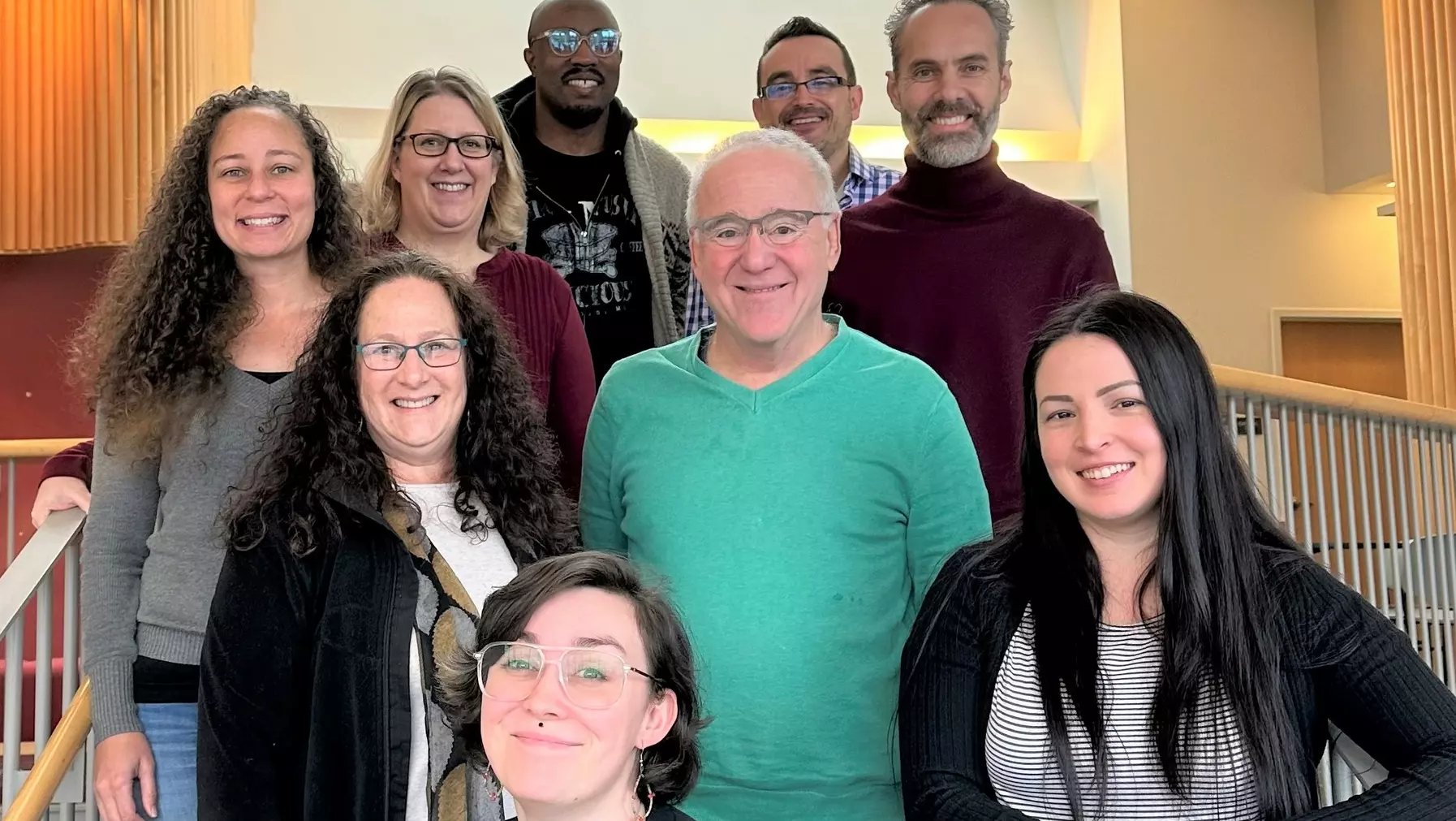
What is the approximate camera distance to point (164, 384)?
→ 2232mm

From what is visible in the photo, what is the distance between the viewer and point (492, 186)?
293 cm

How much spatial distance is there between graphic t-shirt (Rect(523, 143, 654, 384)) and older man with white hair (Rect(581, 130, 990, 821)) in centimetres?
96

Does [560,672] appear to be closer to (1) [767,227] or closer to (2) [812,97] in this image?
(1) [767,227]

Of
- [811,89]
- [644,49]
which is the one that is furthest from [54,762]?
[644,49]

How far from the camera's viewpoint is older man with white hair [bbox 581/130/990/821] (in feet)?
6.58

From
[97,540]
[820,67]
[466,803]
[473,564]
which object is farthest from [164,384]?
[820,67]

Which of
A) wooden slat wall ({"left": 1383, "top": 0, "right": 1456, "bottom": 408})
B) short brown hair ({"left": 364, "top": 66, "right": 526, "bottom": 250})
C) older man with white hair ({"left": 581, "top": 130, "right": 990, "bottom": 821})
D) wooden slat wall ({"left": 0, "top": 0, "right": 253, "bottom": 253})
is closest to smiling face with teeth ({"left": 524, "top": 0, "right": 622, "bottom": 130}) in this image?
short brown hair ({"left": 364, "top": 66, "right": 526, "bottom": 250})

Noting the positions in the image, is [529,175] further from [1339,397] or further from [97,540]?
[1339,397]

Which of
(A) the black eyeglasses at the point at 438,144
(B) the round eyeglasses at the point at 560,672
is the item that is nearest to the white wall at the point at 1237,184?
(A) the black eyeglasses at the point at 438,144

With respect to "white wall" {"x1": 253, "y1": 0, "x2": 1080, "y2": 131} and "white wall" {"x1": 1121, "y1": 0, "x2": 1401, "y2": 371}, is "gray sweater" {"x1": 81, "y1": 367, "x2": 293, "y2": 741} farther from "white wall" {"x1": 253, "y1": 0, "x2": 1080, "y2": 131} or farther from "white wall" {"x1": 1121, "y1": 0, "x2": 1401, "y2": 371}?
"white wall" {"x1": 1121, "y1": 0, "x2": 1401, "y2": 371}

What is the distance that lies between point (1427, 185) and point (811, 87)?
601 centimetres

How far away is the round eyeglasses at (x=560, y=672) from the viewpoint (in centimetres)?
154

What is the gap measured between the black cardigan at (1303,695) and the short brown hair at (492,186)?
1433 mm

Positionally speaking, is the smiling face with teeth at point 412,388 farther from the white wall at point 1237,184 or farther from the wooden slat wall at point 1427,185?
the white wall at point 1237,184
